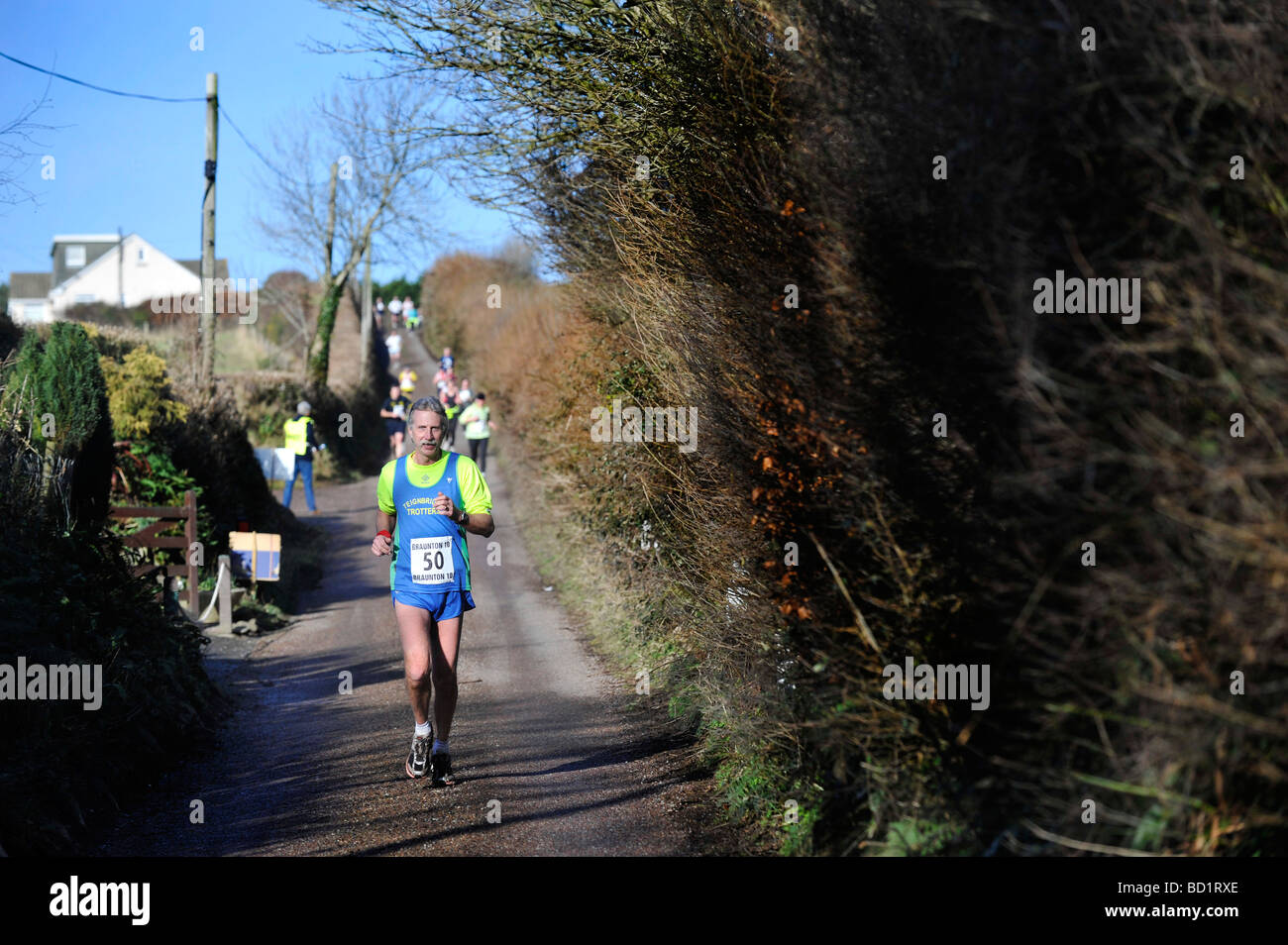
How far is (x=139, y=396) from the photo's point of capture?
15.2 metres

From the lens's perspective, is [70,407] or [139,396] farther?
[139,396]

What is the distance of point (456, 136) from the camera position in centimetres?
967

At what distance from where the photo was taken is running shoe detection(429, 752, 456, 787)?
696cm

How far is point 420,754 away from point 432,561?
117 cm

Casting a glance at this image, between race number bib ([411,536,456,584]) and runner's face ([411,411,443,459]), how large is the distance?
520mm

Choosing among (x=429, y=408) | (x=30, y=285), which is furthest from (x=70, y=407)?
(x=30, y=285)

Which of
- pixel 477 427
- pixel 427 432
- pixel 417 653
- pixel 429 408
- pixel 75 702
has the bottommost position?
pixel 75 702

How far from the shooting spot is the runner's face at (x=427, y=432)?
6.88 metres

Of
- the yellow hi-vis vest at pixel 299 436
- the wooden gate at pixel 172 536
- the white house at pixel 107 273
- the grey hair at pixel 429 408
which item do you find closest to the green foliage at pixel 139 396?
the wooden gate at pixel 172 536

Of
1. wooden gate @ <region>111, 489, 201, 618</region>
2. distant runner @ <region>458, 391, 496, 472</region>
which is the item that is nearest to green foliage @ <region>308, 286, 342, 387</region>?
distant runner @ <region>458, 391, 496, 472</region>

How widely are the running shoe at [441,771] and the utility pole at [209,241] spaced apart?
13772 mm

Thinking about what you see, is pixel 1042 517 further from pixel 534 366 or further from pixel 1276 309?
pixel 534 366

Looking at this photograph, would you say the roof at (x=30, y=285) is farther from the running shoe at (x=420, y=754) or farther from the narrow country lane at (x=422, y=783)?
the running shoe at (x=420, y=754)

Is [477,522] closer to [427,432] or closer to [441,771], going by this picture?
[427,432]
